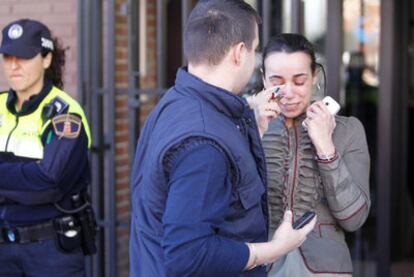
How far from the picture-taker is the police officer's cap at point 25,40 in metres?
3.18

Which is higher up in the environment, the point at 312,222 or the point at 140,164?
the point at 140,164

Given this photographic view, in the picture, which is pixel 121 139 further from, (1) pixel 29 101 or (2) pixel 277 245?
(2) pixel 277 245

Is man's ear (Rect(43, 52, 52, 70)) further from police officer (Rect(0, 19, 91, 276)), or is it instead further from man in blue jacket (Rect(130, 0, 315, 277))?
man in blue jacket (Rect(130, 0, 315, 277))

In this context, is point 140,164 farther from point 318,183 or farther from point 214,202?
point 318,183

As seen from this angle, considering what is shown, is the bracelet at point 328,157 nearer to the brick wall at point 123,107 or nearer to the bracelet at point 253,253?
the bracelet at point 253,253

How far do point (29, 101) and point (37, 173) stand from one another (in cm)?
34

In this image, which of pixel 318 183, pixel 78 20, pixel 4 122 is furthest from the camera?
pixel 78 20

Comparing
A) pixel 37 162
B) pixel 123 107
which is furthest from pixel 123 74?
pixel 37 162

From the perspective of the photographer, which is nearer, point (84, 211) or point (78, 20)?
point (84, 211)

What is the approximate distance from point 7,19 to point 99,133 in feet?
3.20

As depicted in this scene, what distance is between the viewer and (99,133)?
4207mm

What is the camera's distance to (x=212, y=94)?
1.97m

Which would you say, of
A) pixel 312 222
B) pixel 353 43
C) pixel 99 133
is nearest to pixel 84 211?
pixel 99 133

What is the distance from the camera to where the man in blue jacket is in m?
1.82
